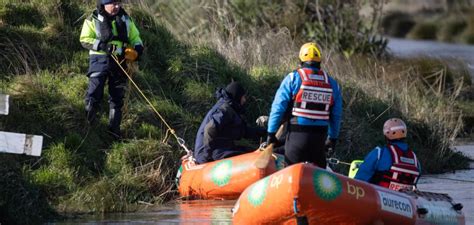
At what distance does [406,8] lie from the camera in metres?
49.9

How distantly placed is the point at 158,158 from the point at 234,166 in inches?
57.0

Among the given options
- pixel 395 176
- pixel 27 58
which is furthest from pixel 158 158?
pixel 395 176

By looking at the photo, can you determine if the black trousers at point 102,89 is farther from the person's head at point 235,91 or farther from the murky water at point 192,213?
the murky water at point 192,213

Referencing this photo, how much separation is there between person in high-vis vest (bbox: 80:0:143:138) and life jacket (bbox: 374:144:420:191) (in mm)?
4319

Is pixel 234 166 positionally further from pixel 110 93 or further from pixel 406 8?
pixel 406 8

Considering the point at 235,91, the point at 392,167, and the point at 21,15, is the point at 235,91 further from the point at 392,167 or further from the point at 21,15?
the point at 21,15

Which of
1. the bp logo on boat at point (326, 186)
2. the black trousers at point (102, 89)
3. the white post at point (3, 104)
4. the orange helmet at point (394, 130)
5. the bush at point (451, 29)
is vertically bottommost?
the bush at point (451, 29)

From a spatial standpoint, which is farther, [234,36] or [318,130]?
[234,36]

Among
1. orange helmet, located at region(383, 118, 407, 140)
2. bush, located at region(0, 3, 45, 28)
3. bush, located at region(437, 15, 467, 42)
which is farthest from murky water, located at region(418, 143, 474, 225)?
bush, located at region(437, 15, 467, 42)

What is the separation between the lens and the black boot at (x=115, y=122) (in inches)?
607

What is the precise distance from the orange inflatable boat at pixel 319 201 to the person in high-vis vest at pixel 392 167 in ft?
2.52

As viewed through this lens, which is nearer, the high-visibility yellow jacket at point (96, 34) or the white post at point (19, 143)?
the white post at point (19, 143)

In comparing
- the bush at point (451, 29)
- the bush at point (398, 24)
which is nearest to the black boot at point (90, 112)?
the bush at point (451, 29)

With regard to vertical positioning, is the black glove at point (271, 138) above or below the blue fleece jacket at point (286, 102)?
below
